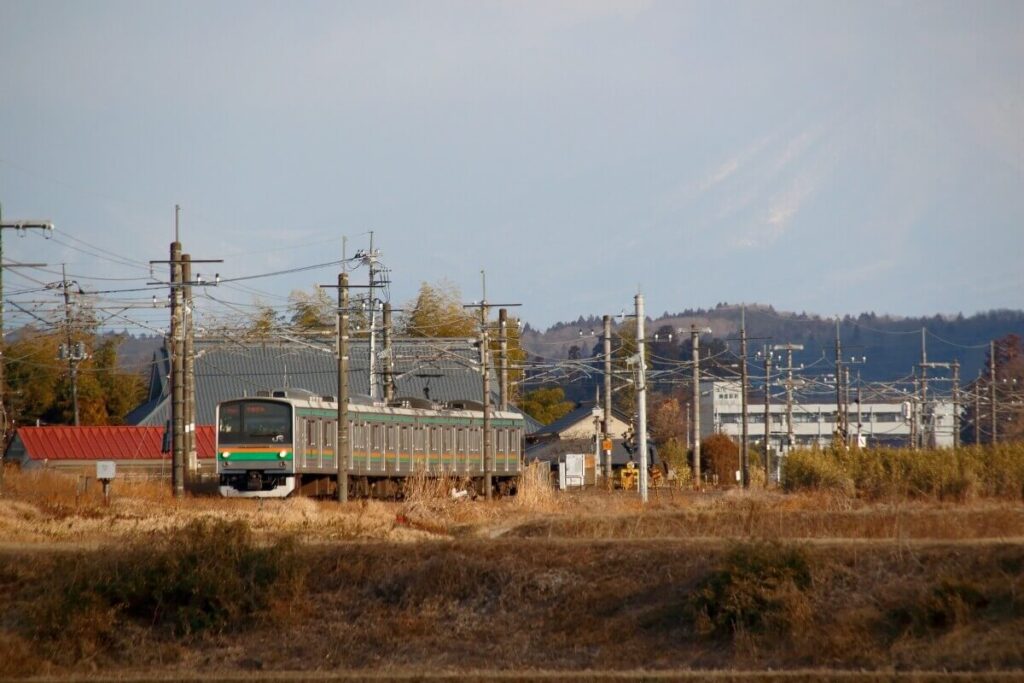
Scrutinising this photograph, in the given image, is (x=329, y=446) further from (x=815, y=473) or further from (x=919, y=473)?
(x=919, y=473)

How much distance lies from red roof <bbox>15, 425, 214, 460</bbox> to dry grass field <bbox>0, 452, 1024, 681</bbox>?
32.6m

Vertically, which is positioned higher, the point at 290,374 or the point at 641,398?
the point at 290,374

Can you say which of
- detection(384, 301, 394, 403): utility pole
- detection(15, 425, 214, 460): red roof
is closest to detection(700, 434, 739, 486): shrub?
detection(384, 301, 394, 403): utility pole

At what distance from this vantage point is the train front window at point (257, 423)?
116ft

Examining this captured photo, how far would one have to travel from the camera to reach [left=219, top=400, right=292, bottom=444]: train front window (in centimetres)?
3544

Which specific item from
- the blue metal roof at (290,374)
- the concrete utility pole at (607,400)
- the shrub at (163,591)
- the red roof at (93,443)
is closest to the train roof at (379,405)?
the concrete utility pole at (607,400)

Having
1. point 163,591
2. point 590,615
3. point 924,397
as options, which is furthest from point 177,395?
point 924,397

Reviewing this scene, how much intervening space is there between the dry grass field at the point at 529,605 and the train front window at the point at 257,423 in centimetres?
1364

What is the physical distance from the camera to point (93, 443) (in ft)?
175

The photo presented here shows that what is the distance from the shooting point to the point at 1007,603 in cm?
1453

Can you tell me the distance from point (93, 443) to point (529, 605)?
39.7 meters

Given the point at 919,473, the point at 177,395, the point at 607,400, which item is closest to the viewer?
the point at 177,395

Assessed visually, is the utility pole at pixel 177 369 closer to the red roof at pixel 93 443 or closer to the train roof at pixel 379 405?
the train roof at pixel 379 405

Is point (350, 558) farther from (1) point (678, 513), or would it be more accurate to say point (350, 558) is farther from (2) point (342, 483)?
(2) point (342, 483)
